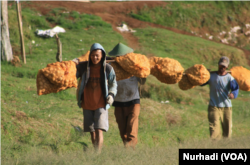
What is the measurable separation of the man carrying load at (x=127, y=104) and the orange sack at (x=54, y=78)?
58.6 inches

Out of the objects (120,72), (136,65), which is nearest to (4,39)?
(120,72)

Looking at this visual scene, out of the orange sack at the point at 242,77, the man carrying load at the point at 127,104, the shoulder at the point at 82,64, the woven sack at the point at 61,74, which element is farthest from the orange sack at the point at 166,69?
the orange sack at the point at 242,77

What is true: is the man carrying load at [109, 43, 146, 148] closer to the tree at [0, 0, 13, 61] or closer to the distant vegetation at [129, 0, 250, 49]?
the tree at [0, 0, 13, 61]

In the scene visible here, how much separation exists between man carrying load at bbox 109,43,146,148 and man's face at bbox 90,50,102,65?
908mm

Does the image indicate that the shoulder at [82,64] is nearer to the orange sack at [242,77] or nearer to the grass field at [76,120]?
the grass field at [76,120]

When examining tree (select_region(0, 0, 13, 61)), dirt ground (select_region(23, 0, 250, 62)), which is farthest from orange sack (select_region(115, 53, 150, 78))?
dirt ground (select_region(23, 0, 250, 62))

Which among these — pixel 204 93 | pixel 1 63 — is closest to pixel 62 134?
pixel 1 63

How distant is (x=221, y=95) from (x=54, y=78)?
3.88 meters

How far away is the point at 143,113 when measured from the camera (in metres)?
9.18

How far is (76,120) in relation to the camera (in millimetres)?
7395

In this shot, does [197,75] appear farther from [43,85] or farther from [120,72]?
[43,85]

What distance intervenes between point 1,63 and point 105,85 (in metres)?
7.02

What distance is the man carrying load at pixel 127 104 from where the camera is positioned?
5.63 meters

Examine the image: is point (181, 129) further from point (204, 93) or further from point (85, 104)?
point (204, 93)
